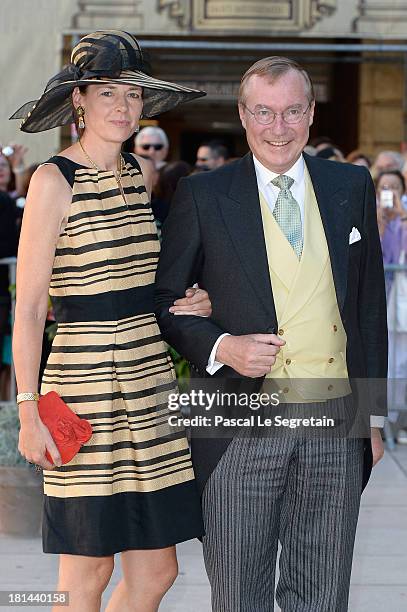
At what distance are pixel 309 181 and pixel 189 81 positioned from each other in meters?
11.0

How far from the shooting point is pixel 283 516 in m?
3.66

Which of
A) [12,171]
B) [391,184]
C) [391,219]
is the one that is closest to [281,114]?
[391,219]

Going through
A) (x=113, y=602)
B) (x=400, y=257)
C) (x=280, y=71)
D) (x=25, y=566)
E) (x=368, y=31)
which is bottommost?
(x=25, y=566)

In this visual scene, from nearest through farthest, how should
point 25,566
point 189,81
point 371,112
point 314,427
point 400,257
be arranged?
point 314,427, point 25,566, point 400,257, point 189,81, point 371,112

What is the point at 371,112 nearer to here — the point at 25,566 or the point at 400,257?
the point at 400,257

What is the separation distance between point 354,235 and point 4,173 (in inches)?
242

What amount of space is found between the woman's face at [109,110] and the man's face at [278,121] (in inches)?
15.1

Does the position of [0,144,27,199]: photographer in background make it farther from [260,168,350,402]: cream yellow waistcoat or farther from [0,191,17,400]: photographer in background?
[260,168,350,402]: cream yellow waistcoat

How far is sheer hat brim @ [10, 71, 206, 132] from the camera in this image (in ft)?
12.0

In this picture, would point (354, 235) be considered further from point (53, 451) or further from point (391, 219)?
point (391, 219)

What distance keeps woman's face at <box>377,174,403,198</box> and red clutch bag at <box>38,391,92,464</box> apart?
586 centimetres

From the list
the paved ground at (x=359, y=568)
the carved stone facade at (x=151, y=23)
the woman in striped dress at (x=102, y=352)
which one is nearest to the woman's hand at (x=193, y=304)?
the woman in striped dress at (x=102, y=352)

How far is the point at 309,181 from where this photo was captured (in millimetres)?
3678

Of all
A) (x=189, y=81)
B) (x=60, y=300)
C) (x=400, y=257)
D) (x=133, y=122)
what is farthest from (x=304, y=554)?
(x=189, y=81)
